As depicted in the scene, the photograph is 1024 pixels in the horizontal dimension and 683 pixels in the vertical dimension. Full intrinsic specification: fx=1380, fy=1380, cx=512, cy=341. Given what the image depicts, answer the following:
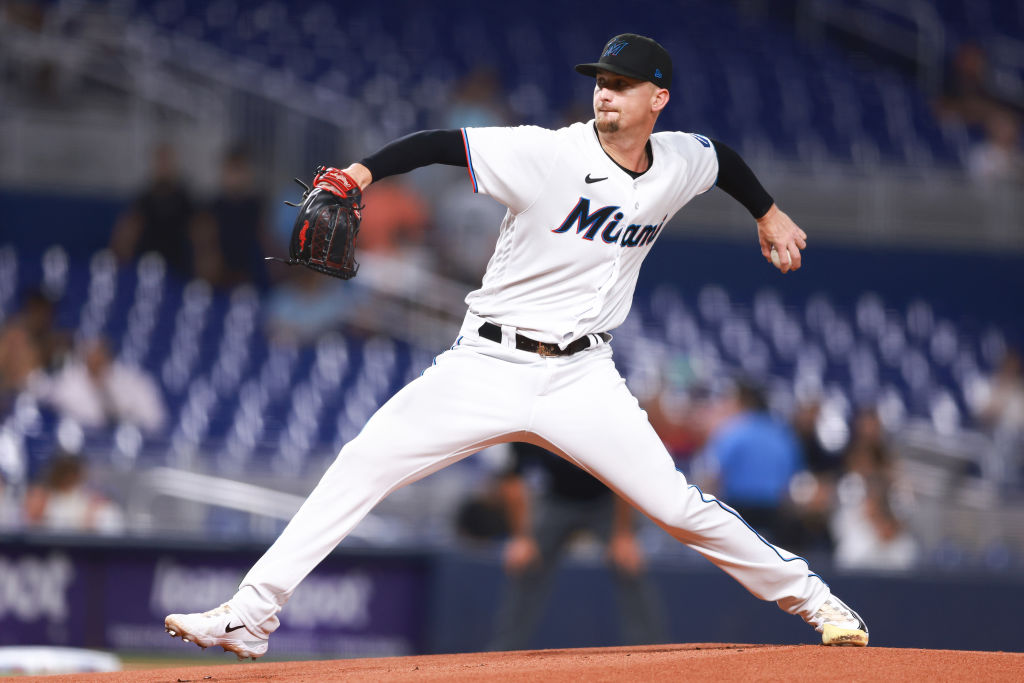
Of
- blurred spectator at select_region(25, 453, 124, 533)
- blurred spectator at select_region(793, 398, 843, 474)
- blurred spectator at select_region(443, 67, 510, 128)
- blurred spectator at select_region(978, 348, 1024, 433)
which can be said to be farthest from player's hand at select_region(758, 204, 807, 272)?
blurred spectator at select_region(443, 67, 510, 128)

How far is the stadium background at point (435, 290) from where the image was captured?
774 cm

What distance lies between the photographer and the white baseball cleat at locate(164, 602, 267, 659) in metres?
3.82

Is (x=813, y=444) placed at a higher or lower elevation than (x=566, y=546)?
higher

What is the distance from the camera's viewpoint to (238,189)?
35.3 feet

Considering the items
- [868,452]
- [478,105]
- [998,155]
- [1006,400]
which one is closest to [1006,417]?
[1006,400]

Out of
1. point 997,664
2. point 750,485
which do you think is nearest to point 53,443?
point 750,485

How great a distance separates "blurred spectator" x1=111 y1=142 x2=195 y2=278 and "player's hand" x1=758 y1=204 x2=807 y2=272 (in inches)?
284

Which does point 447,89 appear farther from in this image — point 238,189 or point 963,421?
A: point 963,421

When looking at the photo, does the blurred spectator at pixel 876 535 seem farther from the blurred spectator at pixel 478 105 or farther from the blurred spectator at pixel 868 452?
the blurred spectator at pixel 478 105

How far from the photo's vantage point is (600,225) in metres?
4.03

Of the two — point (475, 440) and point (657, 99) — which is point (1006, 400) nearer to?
point (657, 99)

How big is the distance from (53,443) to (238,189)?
313 cm

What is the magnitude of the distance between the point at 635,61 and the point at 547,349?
87cm

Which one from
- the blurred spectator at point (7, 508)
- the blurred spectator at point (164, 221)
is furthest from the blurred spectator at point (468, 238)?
the blurred spectator at point (7, 508)
